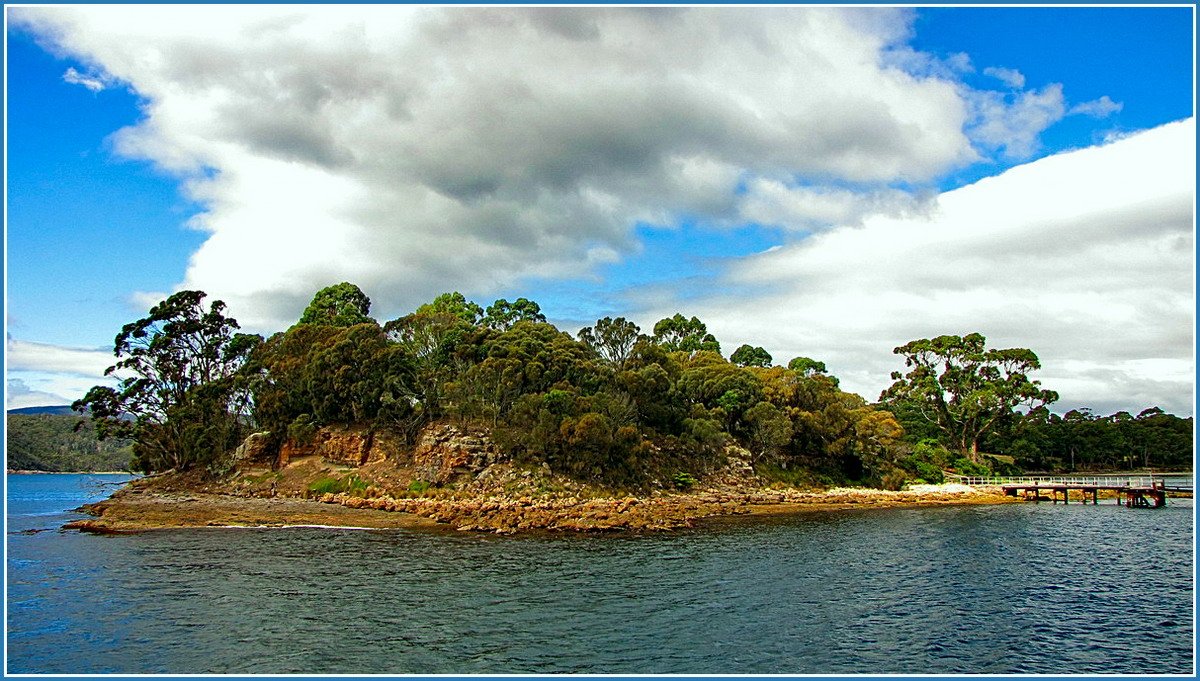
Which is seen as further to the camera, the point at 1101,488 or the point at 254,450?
the point at 1101,488

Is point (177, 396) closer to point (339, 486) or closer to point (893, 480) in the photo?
A: point (339, 486)

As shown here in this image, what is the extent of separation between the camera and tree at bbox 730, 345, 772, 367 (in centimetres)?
9950

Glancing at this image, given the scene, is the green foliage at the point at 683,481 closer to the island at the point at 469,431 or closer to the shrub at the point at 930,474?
the island at the point at 469,431

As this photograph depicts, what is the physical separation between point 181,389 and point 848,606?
204 ft

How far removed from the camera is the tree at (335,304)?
2917 inches

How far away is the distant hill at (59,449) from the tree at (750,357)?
455ft

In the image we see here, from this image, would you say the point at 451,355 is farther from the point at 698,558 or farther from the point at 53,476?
the point at 53,476

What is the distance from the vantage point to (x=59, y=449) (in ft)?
570

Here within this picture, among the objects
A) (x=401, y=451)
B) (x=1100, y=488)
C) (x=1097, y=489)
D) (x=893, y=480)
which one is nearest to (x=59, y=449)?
(x=401, y=451)

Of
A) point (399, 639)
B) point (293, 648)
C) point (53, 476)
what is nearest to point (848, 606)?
point (399, 639)

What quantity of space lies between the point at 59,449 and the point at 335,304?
144m

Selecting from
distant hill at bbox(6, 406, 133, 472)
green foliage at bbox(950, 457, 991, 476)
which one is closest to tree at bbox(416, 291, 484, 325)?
green foliage at bbox(950, 457, 991, 476)

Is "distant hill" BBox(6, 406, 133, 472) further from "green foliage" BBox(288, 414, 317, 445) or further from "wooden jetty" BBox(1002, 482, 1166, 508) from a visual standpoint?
"wooden jetty" BBox(1002, 482, 1166, 508)

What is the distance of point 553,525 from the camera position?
41.1m
